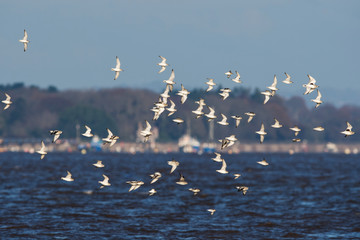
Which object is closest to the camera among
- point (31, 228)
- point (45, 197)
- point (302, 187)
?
point (31, 228)

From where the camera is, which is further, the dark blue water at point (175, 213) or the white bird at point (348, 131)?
the dark blue water at point (175, 213)

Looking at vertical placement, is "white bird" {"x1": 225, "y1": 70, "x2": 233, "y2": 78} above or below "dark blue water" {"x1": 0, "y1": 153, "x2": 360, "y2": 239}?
above

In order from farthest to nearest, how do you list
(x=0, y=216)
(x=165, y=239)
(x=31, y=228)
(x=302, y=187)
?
1. (x=302, y=187)
2. (x=0, y=216)
3. (x=31, y=228)
4. (x=165, y=239)

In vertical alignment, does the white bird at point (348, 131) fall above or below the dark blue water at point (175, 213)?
above

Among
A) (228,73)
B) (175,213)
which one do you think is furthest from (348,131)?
(175,213)

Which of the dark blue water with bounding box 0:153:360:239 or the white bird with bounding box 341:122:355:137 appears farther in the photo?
the dark blue water with bounding box 0:153:360:239

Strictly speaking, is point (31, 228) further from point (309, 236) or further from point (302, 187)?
point (302, 187)

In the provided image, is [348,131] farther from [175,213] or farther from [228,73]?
[175,213]

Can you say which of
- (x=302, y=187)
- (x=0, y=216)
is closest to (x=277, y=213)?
(x=0, y=216)

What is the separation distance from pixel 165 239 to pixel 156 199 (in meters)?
28.0

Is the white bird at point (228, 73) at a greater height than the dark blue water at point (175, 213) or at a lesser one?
greater

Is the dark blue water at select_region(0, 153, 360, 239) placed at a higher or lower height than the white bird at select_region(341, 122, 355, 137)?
lower

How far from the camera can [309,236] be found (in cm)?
5622

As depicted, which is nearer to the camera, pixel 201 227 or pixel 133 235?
pixel 133 235
